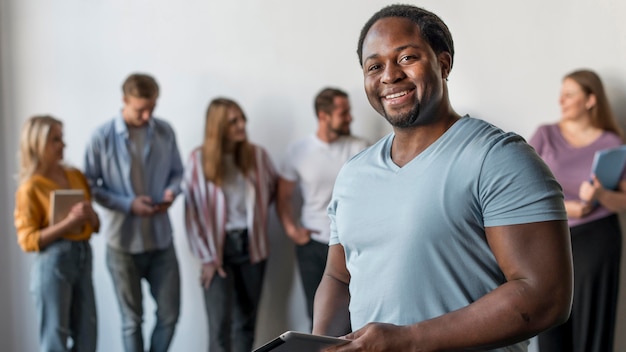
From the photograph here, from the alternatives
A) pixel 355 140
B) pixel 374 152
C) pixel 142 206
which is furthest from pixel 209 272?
pixel 374 152

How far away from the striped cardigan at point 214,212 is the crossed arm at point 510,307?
3178mm

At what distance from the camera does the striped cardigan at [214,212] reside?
4.36 meters

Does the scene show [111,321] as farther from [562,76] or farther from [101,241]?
[562,76]

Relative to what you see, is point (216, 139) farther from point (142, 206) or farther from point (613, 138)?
point (613, 138)

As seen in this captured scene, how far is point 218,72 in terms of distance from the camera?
16.1 feet

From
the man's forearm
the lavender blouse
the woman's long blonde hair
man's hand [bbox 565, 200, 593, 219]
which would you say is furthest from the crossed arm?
the woman's long blonde hair

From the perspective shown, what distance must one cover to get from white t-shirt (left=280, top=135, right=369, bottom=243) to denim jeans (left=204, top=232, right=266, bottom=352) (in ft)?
1.25

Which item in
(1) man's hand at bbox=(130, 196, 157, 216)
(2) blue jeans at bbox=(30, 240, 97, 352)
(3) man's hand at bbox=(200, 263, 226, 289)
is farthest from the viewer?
(3) man's hand at bbox=(200, 263, 226, 289)

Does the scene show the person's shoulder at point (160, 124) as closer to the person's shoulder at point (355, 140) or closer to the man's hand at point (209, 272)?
the man's hand at point (209, 272)


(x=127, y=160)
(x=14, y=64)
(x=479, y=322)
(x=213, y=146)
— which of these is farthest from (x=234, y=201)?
(x=479, y=322)

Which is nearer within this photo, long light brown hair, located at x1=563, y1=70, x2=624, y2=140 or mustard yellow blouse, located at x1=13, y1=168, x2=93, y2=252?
mustard yellow blouse, located at x1=13, y1=168, x2=93, y2=252

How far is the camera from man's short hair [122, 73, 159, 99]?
164 inches

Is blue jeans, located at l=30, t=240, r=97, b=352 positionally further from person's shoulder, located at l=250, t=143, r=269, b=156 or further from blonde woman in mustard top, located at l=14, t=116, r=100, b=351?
person's shoulder, located at l=250, t=143, r=269, b=156

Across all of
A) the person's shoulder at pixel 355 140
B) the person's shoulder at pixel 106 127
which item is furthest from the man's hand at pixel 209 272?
the person's shoulder at pixel 355 140
